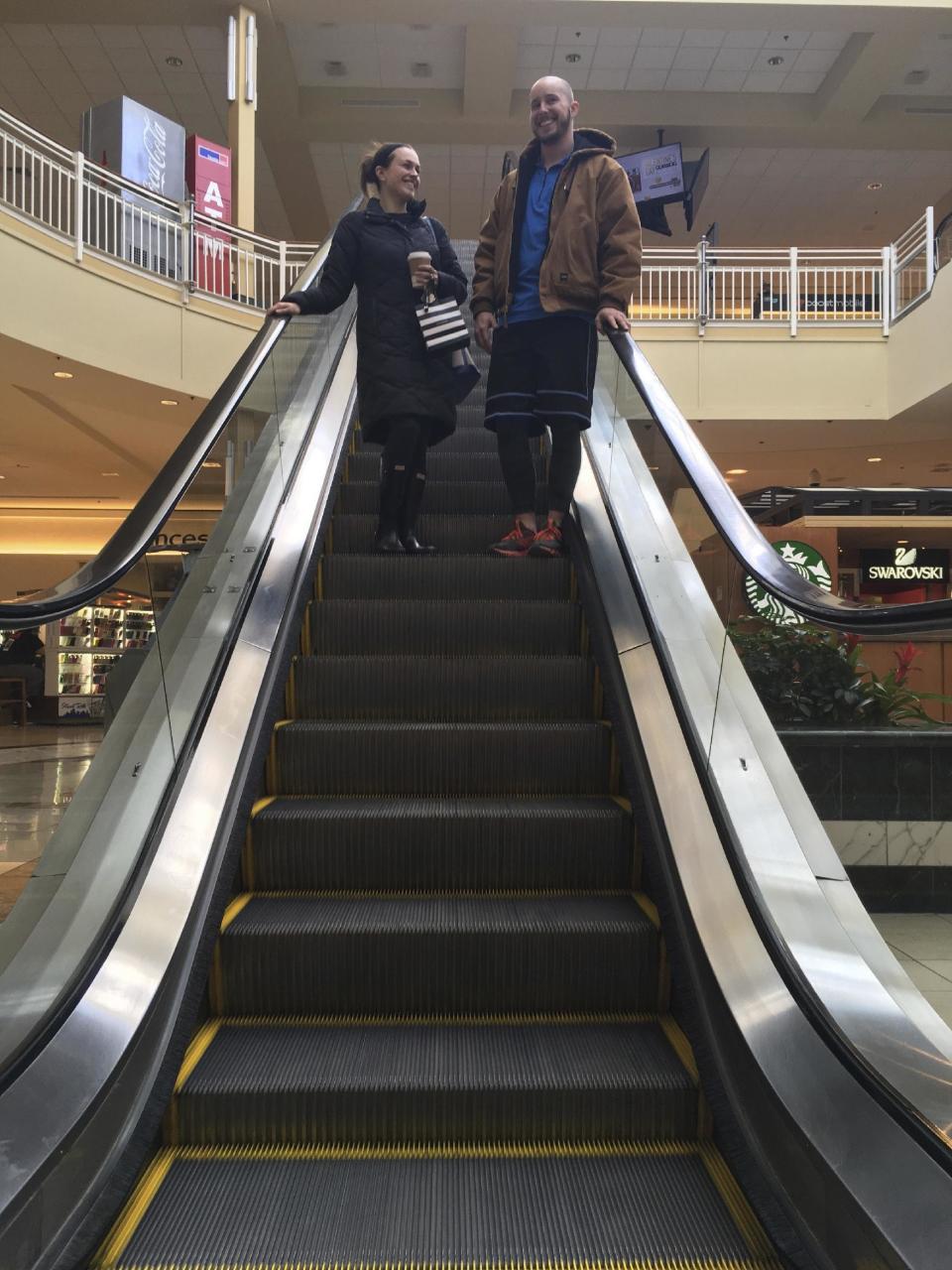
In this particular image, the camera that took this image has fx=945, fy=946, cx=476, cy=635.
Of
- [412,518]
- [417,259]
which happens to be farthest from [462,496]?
[417,259]

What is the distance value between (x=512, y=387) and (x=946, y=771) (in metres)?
2.67

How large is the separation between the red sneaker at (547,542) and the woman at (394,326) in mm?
432

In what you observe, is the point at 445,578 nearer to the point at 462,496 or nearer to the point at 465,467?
the point at 462,496

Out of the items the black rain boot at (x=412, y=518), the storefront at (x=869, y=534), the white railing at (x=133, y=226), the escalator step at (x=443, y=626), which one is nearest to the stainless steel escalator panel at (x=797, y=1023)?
the escalator step at (x=443, y=626)

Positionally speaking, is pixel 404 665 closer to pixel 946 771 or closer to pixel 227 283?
pixel 946 771

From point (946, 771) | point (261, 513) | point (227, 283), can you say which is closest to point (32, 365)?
point (227, 283)

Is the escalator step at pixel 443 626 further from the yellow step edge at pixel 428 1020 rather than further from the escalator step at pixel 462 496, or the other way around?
the yellow step edge at pixel 428 1020

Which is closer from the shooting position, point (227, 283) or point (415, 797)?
point (415, 797)

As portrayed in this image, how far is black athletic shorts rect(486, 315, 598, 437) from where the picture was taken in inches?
140

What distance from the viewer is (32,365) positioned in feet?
29.1

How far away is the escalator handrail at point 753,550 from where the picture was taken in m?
1.63

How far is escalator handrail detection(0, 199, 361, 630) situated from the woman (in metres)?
0.48

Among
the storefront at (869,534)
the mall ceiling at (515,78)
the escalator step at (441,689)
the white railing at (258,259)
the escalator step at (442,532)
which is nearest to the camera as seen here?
the escalator step at (441,689)

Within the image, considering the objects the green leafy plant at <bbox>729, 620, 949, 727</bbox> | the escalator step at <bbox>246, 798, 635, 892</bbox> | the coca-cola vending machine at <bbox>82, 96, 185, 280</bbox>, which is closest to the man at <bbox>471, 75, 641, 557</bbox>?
the green leafy plant at <bbox>729, 620, 949, 727</bbox>
